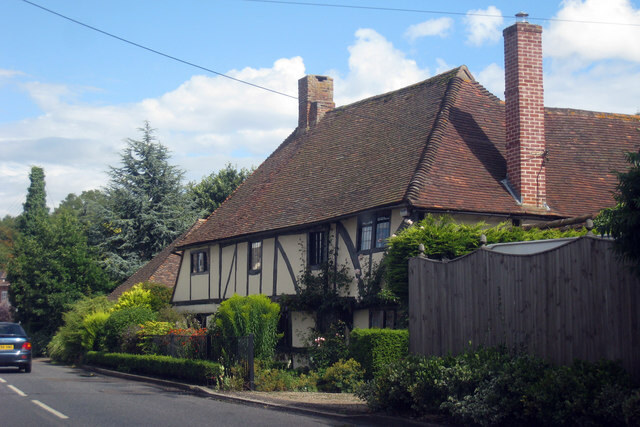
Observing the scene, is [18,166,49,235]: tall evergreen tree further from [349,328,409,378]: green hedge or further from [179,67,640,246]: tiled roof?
[349,328,409,378]: green hedge

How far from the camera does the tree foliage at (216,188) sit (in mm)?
48188

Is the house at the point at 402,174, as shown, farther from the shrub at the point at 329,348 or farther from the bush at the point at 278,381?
the bush at the point at 278,381

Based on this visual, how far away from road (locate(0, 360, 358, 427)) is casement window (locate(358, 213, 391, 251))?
6.12m

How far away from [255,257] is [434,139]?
769cm

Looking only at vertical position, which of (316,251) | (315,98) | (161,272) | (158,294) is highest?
(315,98)

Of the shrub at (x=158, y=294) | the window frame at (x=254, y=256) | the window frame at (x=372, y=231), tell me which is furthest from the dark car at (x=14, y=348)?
the window frame at (x=372, y=231)

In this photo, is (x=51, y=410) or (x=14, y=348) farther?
(x=14, y=348)

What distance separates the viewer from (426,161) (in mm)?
19312

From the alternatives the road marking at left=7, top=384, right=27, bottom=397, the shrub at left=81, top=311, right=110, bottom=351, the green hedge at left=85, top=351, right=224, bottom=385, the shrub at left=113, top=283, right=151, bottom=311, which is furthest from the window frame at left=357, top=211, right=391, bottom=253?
the shrub at left=113, top=283, right=151, bottom=311

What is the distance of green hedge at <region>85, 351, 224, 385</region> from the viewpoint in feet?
56.4

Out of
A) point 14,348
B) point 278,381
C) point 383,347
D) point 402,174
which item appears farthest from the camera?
point 14,348

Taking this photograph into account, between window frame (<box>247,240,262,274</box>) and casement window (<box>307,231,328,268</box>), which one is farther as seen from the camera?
window frame (<box>247,240,262,274</box>)

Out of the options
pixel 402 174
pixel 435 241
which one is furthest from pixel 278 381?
pixel 402 174

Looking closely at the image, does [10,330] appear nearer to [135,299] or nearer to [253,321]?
[135,299]
